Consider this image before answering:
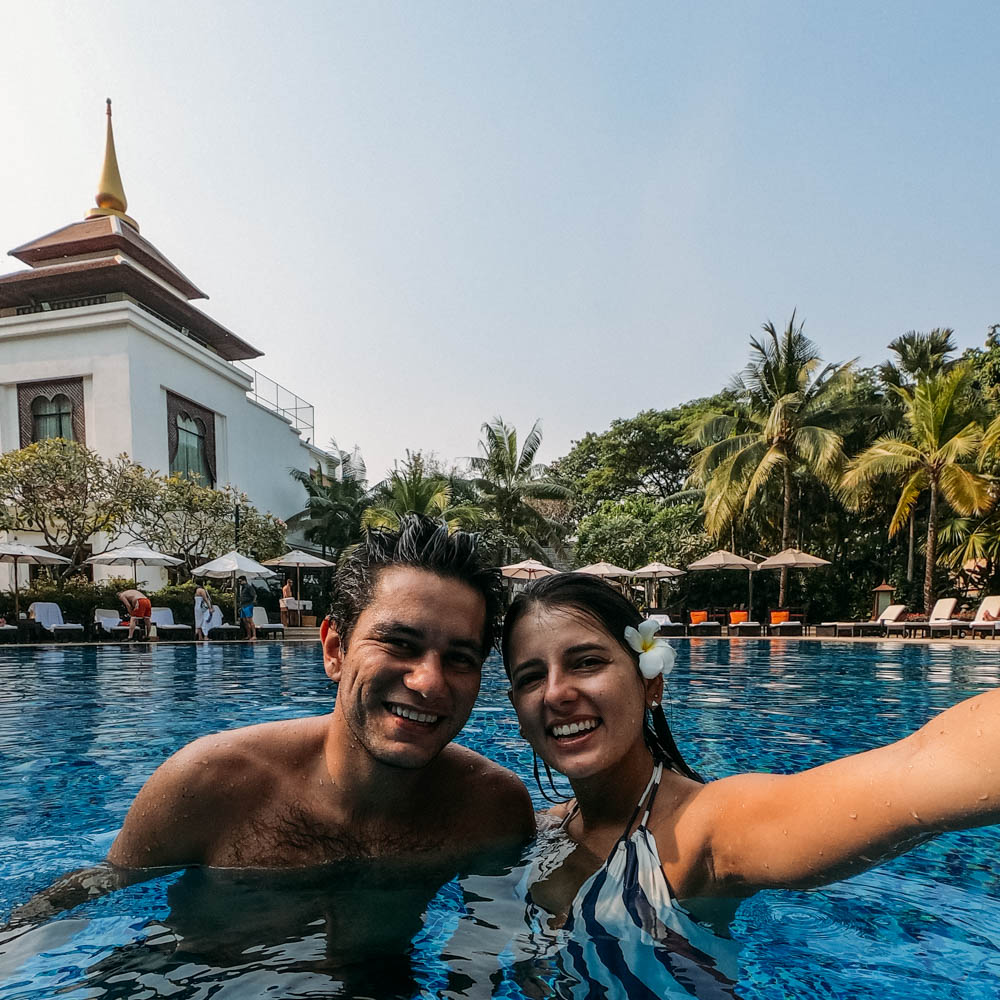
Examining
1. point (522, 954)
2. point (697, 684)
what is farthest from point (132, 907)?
point (697, 684)

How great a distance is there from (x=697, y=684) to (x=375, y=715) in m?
8.48

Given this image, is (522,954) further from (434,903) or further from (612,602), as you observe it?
(612,602)

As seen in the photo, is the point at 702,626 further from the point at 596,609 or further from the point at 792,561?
the point at 596,609

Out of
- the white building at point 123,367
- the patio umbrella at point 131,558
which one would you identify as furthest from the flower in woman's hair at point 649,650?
the white building at point 123,367

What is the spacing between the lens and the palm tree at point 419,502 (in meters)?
24.8

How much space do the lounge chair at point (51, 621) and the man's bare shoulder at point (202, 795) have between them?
17.9 meters

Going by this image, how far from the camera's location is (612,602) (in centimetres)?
221

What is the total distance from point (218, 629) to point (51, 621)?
12.0 feet

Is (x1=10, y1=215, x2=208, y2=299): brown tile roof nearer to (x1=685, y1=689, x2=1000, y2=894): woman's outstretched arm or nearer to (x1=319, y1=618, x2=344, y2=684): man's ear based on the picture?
(x1=319, y1=618, x2=344, y2=684): man's ear

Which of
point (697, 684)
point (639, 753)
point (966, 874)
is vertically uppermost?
point (639, 753)

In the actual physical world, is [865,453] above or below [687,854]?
→ above

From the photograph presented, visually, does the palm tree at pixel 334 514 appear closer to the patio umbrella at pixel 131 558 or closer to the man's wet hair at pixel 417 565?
the patio umbrella at pixel 131 558

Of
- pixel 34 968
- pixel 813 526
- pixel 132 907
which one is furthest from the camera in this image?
pixel 813 526

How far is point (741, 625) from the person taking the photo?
824 inches
